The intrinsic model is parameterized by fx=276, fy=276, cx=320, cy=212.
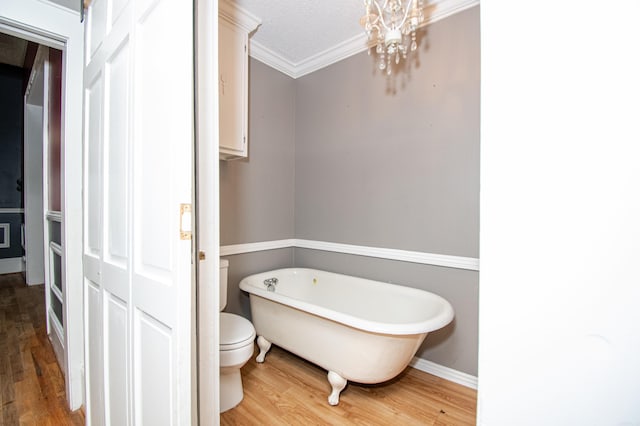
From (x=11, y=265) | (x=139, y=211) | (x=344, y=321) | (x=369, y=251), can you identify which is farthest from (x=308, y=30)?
(x=11, y=265)

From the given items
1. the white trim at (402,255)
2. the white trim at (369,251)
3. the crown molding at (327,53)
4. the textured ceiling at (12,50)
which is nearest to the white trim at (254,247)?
the white trim at (369,251)

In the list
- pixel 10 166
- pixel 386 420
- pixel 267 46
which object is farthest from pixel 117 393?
pixel 10 166

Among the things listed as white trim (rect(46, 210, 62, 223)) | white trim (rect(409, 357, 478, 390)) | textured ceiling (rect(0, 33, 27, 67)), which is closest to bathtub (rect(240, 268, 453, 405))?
white trim (rect(409, 357, 478, 390))

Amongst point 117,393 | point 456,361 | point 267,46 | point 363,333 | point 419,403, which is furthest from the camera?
point 267,46

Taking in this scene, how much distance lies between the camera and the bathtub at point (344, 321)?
153 cm

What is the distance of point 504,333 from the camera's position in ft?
1.40

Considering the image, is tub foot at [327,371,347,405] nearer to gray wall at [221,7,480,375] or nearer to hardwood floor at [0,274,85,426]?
gray wall at [221,7,480,375]

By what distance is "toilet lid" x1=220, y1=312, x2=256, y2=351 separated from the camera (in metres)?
1.54

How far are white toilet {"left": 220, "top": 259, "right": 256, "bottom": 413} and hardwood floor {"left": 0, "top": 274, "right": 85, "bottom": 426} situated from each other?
2.52 ft

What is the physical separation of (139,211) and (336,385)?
4.82ft

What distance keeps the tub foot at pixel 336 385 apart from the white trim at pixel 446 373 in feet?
2.26

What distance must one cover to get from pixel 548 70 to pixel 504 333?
1.28 ft

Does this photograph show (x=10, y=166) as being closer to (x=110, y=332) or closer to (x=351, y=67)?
(x=110, y=332)

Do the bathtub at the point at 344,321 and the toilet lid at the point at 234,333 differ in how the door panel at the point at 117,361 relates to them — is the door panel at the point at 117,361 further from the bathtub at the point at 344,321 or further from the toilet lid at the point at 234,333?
the bathtub at the point at 344,321
